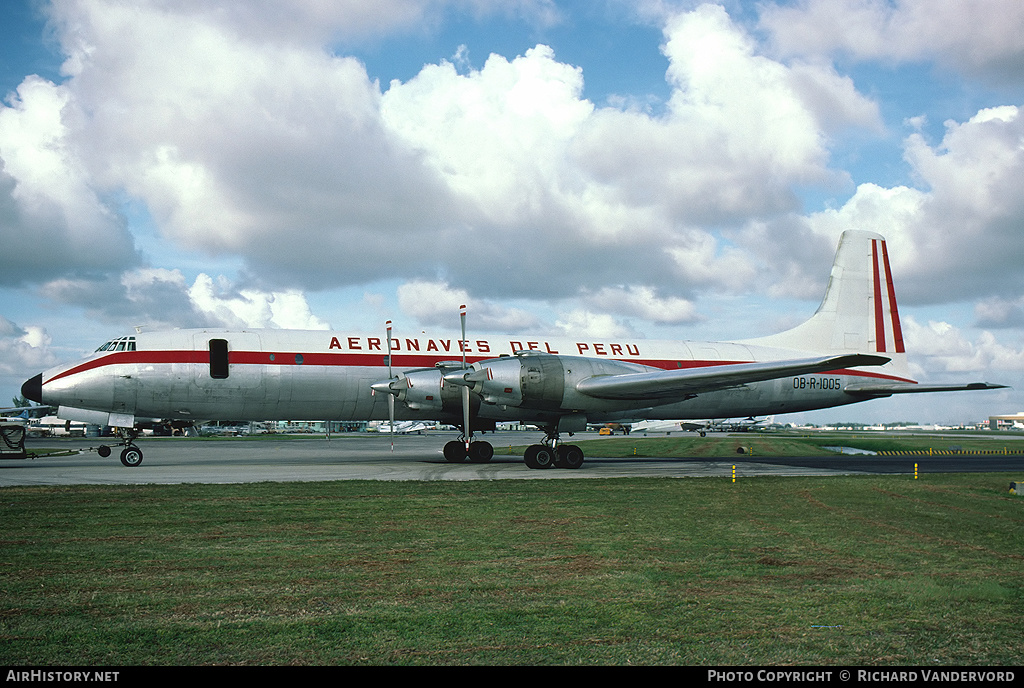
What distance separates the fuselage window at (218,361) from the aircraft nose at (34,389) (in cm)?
560

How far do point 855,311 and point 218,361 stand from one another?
2697cm

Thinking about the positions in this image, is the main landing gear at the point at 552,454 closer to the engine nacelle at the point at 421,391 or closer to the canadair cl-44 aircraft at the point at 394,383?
the canadair cl-44 aircraft at the point at 394,383

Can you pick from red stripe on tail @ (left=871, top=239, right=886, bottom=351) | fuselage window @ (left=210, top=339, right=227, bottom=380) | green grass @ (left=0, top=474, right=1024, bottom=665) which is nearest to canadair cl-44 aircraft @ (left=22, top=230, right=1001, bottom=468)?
fuselage window @ (left=210, top=339, right=227, bottom=380)

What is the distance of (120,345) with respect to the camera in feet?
82.1

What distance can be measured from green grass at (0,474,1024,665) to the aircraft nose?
36.6 ft

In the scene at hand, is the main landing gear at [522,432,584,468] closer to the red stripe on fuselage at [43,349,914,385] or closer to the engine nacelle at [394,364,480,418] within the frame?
the engine nacelle at [394,364,480,418]

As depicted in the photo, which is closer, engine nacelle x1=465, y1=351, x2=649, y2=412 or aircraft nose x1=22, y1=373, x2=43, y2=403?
engine nacelle x1=465, y1=351, x2=649, y2=412

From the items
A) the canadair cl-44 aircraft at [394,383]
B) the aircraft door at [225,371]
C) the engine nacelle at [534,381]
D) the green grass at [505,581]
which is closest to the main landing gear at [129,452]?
the canadair cl-44 aircraft at [394,383]

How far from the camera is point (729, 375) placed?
22.7 meters

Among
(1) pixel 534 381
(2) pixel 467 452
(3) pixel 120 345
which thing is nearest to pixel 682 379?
(1) pixel 534 381

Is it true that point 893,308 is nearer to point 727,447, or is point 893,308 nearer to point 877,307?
point 877,307

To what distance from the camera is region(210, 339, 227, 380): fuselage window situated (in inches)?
996

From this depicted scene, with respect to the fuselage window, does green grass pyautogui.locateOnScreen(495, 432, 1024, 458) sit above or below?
below
